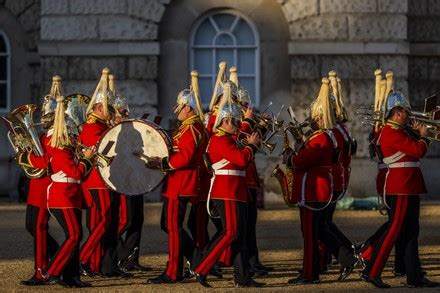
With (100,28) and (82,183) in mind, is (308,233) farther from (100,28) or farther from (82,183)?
(100,28)

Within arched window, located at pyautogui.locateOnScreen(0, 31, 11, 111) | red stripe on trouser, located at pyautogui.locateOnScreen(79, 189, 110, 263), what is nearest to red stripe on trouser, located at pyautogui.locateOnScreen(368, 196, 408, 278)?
red stripe on trouser, located at pyautogui.locateOnScreen(79, 189, 110, 263)

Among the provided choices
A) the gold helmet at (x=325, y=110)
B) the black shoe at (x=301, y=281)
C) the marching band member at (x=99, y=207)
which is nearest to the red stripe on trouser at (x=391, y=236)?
the black shoe at (x=301, y=281)

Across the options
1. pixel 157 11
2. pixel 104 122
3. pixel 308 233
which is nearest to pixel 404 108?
pixel 308 233

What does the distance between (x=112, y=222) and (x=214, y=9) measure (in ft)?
29.6

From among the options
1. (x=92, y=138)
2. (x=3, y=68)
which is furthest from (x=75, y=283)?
(x=3, y=68)

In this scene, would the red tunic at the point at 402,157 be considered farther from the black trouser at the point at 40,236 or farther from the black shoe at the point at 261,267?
the black trouser at the point at 40,236

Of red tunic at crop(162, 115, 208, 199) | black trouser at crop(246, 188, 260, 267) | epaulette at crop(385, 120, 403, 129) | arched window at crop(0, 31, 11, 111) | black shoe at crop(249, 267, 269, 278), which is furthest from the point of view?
arched window at crop(0, 31, 11, 111)

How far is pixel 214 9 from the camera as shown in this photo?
2486 cm

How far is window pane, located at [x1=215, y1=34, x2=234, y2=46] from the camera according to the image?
24969mm

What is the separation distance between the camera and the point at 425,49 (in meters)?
25.1

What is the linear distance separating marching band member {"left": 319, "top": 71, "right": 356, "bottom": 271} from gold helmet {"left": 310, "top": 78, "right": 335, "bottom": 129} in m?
0.17

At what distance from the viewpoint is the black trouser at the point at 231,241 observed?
49.4 ft

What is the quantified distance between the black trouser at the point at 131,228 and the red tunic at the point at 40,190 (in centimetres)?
116

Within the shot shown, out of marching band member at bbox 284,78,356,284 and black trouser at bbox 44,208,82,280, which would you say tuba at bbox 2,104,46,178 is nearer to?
black trouser at bbox 44,208,82,280
